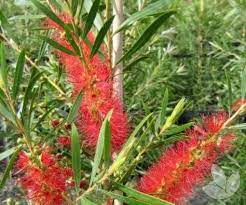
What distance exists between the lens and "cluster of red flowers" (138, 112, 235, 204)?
1085 millimetres

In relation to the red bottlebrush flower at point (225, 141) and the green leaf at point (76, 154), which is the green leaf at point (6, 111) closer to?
the green leaf at point (76, 154)

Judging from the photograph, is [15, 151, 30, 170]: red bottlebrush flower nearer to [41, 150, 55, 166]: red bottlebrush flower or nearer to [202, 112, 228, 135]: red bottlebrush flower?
[41, 150, 55, 166]: red bottlebrush flower

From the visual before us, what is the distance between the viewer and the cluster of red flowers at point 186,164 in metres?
1.08

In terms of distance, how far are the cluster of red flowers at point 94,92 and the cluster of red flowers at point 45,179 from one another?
0.09 metres

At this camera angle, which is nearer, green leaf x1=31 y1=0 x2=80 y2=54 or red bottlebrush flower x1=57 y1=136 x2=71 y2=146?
green leaf x1=31 y1=0 x2=80 y2=54

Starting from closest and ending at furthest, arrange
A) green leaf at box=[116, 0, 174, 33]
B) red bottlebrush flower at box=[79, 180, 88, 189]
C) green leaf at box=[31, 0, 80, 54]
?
green leaf at box=[31, 0, 80, 54]
green leaf at box=[116, 0, 174, 33]
red bottlebrush flower at box=[79, 180, 88, 189]

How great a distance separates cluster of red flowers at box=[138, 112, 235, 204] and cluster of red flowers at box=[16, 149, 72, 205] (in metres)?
0.17

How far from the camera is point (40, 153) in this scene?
3.41ft

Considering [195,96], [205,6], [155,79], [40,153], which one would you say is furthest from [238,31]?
[40,153]

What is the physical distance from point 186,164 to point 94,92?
0.23 meters

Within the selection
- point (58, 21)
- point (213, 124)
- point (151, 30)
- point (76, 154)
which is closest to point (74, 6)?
point (58, 21)

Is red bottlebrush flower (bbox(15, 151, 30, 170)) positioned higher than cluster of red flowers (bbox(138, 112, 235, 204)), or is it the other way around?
red bottlebrush flower (bbox(15, 151, 30, 170))

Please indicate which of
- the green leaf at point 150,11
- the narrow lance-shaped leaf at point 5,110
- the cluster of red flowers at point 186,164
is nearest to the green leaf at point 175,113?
the cluster of red flowers at point 186,164

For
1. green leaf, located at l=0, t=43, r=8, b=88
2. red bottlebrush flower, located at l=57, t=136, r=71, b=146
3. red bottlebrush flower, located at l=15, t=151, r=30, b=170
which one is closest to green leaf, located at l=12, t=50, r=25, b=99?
green leaf, located at l=0, t=43, r=8, b=88
